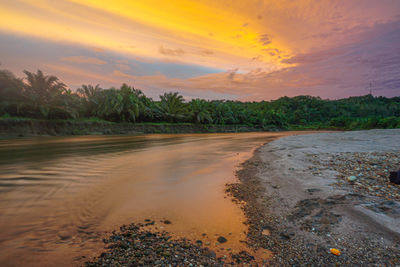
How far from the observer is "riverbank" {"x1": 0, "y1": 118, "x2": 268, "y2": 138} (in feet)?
69.3

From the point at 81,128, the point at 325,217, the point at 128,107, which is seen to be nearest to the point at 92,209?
the point at 325,217

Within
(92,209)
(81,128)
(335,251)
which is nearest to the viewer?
(335,251)

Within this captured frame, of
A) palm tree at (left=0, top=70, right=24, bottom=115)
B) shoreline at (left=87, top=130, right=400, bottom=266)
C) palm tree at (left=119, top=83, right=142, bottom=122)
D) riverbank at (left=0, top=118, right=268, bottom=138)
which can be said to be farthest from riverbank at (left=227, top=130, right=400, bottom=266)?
palm tree at (left=119, top=83, right=142, bottom=122)

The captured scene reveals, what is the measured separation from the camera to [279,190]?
417cm

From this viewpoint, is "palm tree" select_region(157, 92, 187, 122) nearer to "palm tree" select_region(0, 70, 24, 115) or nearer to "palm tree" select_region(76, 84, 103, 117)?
"palm tree" select_region(76, 84, 103, 117)

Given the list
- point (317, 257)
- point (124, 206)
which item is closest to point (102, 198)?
point (124, 206)

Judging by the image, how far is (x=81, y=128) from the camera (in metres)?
26.7

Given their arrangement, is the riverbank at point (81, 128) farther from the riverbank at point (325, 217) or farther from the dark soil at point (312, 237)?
the dark soil at point (312, 237)

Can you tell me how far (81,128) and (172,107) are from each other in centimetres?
1850

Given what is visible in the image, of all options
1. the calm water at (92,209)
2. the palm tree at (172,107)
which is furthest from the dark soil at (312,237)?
the palm tree at (172,107)

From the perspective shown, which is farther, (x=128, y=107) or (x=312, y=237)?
(x=128, y=107)

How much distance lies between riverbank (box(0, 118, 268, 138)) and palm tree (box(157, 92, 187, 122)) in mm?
2160

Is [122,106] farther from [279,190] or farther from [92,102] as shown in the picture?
[279,190]

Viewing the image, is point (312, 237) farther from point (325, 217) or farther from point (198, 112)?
point (198, 112)
